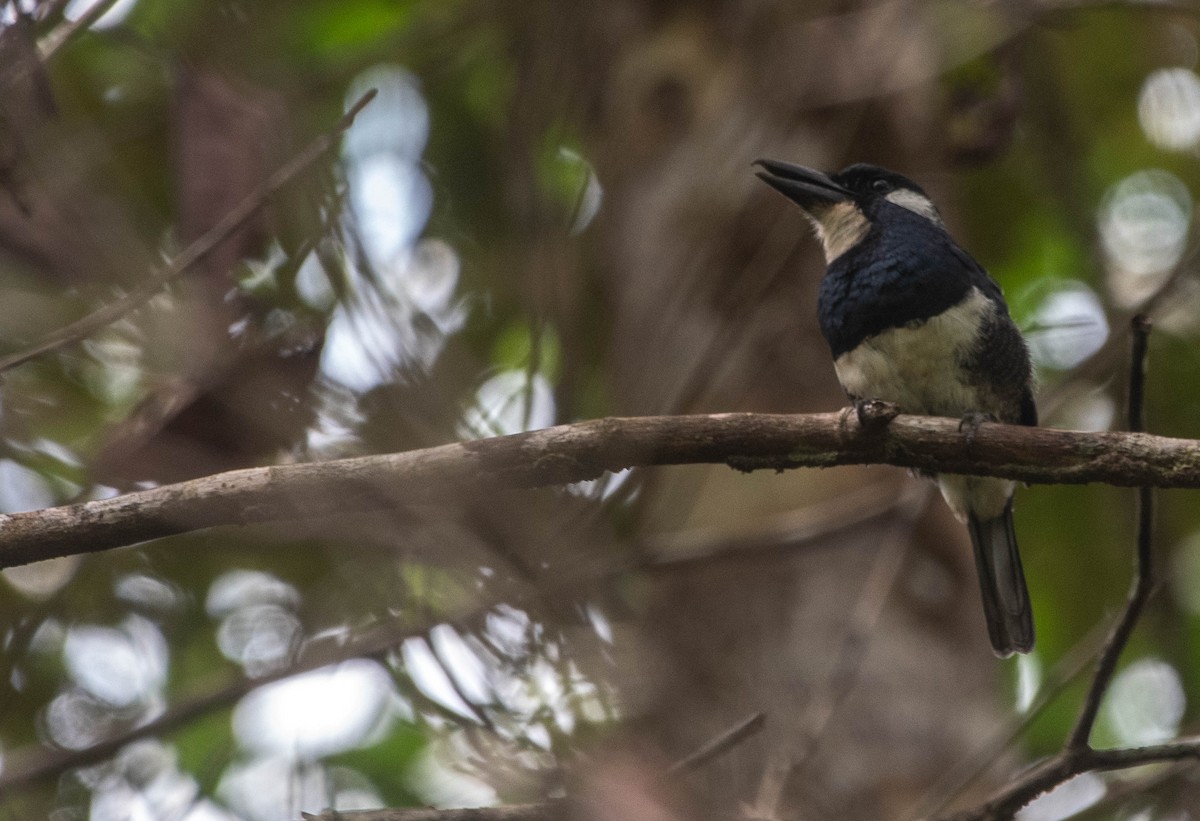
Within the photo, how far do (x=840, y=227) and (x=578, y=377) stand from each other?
1368 millimetres

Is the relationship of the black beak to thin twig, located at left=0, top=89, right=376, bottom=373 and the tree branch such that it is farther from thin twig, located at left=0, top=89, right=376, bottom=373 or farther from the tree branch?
thin twig, located at left=0, top=89, right=376, bottom=373

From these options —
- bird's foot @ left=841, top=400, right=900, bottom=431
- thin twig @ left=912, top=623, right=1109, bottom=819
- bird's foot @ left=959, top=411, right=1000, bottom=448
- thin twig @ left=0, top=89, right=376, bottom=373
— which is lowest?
thin twig @ left=912, top=623, right=1109, bottom=819

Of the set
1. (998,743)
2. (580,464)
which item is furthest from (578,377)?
(998,743)

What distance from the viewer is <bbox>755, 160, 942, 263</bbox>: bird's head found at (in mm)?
3752

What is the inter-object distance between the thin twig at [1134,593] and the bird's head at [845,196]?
1.46 m

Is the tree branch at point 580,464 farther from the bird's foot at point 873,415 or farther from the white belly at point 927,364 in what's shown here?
the white belly at point 927,364

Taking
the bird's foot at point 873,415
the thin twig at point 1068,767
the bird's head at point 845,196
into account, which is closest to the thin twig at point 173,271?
the bird's foot at point 873,415

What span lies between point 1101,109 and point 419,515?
13.0 ft

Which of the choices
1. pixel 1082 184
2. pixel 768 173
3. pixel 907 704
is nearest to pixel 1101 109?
pixel 1082 184

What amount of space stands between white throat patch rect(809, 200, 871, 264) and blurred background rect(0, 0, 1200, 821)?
0.48ft

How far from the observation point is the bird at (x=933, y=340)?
3307 millimetres

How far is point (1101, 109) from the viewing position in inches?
199

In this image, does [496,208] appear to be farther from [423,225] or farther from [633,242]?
[423,225]

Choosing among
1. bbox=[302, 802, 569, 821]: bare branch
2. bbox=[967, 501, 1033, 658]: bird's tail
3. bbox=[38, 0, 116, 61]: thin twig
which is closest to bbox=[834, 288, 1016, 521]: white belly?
bbox=[967, 501, 1033, 658]: bird's tail
